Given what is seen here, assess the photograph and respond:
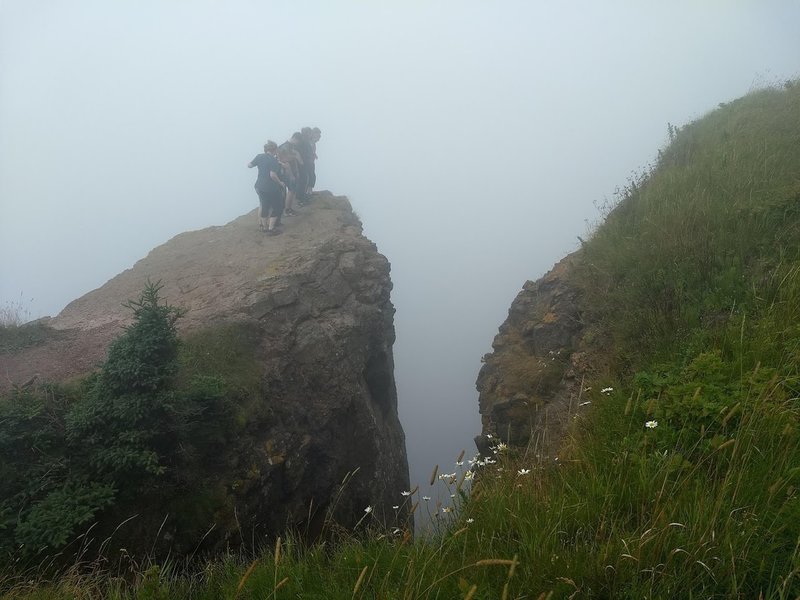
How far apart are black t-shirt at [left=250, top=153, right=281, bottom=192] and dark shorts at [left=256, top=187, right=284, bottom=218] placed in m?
0.18

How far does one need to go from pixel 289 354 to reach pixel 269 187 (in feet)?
19.1

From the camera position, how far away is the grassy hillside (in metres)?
1.90

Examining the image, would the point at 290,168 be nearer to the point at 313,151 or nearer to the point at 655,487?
the point at 313,151

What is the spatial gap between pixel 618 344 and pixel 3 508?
20.4 ft

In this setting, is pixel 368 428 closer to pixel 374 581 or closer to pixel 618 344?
pixel 618 344

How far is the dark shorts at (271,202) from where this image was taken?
13.1m

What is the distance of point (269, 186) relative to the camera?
1288 cm

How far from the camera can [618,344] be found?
16.8 feet

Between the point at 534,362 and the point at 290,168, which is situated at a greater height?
the point at 290,168

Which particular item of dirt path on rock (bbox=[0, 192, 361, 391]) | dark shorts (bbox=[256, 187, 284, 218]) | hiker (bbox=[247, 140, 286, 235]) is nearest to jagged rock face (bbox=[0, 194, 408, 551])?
dirt path on rock (bbox=[0, 192, 361, 391])

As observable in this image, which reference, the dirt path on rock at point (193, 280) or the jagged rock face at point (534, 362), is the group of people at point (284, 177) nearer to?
the dirt path on rock at point (193, 280)

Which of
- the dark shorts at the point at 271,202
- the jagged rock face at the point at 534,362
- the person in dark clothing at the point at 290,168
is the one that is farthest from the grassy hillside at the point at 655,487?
the person in dark clothing at the point at 290,168

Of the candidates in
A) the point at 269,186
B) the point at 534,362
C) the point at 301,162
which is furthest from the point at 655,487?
the point at 301,162

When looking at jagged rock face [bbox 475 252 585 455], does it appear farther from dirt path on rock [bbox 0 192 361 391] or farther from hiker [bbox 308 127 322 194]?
hiker [bbox 308 127 322 194]
